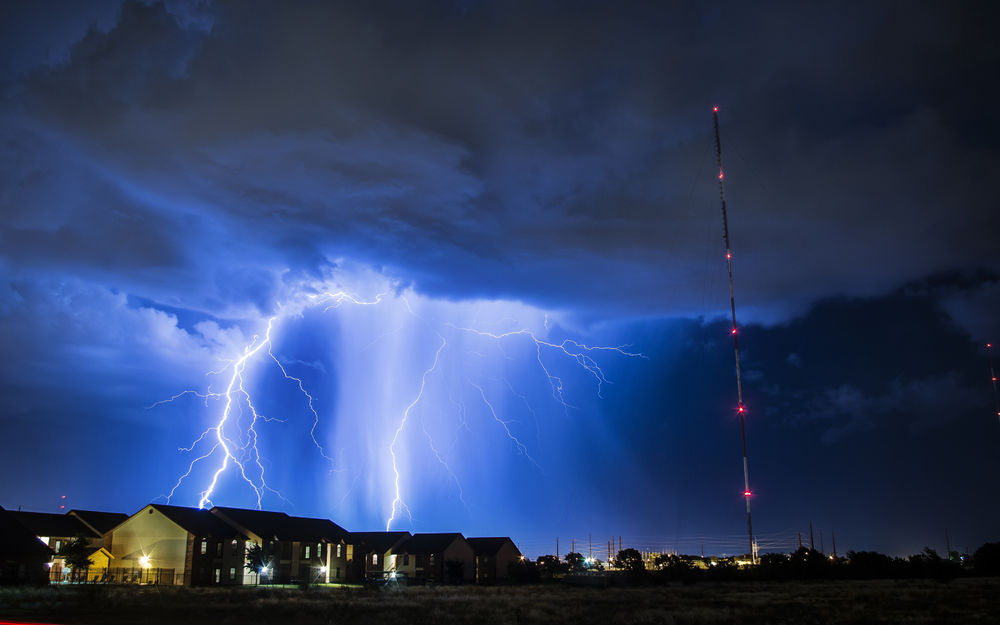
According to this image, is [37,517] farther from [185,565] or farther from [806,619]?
[806,619]

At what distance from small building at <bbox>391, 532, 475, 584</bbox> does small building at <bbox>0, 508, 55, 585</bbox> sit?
31220 mm

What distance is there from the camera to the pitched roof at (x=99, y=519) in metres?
57.6

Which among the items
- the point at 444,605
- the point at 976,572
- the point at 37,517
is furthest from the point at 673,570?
the point at 37,517

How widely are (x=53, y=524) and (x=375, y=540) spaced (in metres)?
29.1

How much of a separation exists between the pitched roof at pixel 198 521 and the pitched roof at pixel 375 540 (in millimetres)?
15956

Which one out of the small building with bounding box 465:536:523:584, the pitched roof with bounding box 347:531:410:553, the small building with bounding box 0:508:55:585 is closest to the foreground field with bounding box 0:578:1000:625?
the small building with bounding box 0:508:55:585

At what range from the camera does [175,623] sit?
78.4 ft

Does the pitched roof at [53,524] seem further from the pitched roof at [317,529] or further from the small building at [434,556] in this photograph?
the small building at [434,556]

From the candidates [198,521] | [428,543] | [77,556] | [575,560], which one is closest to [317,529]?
[428,543]

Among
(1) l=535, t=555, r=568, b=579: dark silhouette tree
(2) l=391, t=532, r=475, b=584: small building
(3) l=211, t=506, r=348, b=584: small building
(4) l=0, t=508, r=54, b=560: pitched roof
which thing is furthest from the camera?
(1) l=535, t=555, r=568, b=579: dark silhouette tree

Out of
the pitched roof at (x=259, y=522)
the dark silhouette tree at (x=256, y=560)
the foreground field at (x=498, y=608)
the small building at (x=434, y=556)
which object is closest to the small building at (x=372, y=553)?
the small building at (x=434, y=556)

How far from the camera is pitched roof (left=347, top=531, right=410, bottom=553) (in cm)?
7075

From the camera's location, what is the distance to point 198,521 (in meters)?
54.6

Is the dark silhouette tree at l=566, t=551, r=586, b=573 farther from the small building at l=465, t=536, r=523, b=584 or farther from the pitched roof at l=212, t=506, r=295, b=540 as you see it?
the pitched roof at l=212, t=506, r=295, b=540
